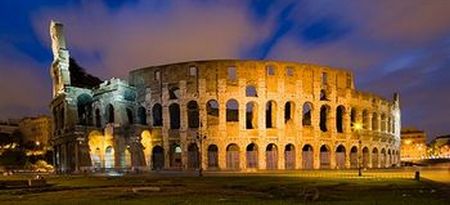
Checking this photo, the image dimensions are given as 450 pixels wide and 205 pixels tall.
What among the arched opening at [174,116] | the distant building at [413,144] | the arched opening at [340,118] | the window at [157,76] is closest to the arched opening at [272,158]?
the arched opening at [340,118]

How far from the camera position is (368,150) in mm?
69125

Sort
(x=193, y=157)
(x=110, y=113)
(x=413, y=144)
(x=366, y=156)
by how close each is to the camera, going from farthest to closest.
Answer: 1. (x=413, y=144)
2. (x=366, y=156)
3. (x=110, y=113)
4. (x=193, y=157)

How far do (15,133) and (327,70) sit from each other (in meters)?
116

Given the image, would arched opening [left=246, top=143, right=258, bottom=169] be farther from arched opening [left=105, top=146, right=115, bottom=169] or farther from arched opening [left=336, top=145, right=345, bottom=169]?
arched opening [left=105, top=146, right=115, bottom=169]

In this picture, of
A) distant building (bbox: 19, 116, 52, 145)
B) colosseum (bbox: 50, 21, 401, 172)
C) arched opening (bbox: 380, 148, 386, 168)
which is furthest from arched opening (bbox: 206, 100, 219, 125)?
distant building (bbox: 19, 116, 52, 145)

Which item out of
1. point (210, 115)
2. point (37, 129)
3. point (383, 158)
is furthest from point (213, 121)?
point (37, 129)

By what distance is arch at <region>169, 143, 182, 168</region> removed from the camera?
2438 inches

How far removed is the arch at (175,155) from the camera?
203ft

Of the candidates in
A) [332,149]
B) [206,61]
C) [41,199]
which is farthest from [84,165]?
[41,199]

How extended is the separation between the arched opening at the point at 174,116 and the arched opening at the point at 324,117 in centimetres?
1797

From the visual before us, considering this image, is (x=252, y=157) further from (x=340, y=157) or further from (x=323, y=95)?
(x=323, y=95)

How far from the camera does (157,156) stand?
63250 millimetres

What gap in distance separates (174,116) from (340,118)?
21.4 m

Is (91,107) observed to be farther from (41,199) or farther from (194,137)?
(41,199)
